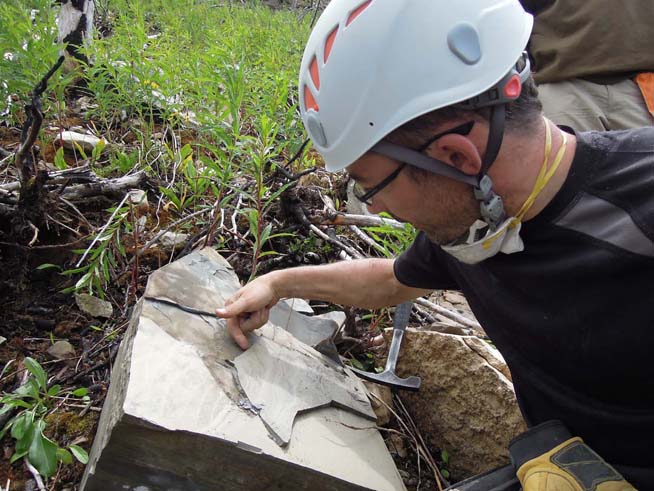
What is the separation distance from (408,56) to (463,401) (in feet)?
4.62

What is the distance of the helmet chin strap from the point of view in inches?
53.1

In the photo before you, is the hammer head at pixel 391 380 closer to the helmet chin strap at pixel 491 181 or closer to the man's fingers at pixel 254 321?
the man's fingers at pixel 254 321

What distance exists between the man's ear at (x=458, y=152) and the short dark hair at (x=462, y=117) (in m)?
0.04

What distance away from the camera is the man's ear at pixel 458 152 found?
133cm

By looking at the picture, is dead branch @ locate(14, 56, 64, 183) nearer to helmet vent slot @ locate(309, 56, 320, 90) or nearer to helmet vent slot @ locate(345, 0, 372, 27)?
helmet vent slot @ locate(309, 56, 320, 90)

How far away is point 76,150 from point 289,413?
2.16 m

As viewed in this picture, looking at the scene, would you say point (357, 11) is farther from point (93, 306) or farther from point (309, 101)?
point (93, 306)

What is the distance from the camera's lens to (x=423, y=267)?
6.41 ft

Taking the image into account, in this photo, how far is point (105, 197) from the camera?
260 cm

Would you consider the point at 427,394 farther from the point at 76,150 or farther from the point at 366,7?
the point at 76,150

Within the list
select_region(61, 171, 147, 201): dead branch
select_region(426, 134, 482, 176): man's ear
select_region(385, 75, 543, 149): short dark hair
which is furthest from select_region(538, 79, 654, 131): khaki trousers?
select_region(61, 171, 147, 201): dead branch

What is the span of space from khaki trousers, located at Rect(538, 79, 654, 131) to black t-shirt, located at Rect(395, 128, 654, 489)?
55.1 inches

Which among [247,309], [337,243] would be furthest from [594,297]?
[337,243]

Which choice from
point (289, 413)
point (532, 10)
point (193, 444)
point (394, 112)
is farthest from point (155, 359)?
point (532, 10)
